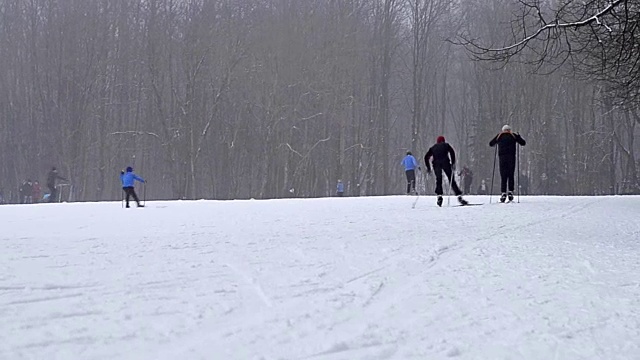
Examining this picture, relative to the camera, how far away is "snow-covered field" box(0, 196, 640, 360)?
14.5 ft

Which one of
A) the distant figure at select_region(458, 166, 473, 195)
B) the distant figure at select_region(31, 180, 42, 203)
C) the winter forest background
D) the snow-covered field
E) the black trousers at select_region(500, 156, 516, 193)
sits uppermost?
the winter forest background

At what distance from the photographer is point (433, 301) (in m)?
5.62

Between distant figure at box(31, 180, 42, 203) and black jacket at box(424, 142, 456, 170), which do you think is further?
distant figure at box(31, 180, 42, 203)

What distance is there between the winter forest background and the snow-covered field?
35205mm

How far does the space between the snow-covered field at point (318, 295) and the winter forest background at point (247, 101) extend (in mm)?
35205

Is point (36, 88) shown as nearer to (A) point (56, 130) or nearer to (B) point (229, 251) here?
(A) point (56, 130)

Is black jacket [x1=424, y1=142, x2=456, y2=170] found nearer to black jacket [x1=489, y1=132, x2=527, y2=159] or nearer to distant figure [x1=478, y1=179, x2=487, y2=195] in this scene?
black jacket [x1=489, y1=132, x2=527, y2=159]

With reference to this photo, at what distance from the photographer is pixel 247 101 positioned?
44.7m

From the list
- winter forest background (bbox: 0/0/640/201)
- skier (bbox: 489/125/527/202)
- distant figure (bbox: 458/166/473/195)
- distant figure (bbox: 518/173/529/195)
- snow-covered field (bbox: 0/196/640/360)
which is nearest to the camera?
snow-covered field (bbox: 0/196/640/360)

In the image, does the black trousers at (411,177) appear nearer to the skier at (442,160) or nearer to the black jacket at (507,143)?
the black jacket at (507,143)

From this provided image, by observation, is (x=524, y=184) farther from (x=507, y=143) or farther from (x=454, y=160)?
(x=454, y=160)

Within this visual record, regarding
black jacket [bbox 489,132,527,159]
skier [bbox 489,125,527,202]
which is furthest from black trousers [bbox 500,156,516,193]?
black jacket [bbox 489,132,527,159]

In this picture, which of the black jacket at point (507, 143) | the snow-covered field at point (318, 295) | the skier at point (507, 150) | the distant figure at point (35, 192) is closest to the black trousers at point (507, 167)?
the skier at point (507, 150)

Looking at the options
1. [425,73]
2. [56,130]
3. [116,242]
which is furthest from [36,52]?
[116,242]
